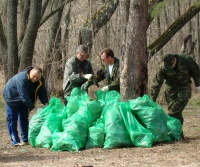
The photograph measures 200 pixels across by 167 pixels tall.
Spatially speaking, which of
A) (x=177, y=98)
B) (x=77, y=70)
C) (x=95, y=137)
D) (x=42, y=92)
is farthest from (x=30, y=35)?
(x=95, y=137)

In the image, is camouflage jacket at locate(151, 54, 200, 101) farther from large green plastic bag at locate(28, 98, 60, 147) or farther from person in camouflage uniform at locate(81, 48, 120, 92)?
large green plastic bag at locate(28, 98, 60, 147)

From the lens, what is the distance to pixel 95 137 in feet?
28.8

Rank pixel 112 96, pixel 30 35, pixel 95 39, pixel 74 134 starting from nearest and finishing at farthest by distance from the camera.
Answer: pixel 74 134 < pixel 112 96 < pixel 30 35 < pixel 95 39

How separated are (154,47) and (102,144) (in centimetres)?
774

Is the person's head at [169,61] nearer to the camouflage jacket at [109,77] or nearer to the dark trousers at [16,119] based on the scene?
the camouflage jacket at [109,77]

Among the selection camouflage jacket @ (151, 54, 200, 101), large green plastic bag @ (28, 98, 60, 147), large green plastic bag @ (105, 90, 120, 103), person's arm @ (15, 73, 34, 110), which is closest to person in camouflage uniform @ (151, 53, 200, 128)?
camouflage jacket @ (151, 54, 200, 101)

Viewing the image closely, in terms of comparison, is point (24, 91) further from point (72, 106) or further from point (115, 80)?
point (115, 80)

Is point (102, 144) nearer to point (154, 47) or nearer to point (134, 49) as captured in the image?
point (134, 49)

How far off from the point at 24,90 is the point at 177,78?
2.59 metres

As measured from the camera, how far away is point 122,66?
9445 mm

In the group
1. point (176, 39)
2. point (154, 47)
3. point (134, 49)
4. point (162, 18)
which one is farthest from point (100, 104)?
point (162, 18)

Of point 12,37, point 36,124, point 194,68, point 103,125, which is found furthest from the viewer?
point 12,37

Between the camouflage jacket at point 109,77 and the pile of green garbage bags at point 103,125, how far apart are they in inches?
11.2

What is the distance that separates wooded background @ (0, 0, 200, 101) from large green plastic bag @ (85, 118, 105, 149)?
910mm
